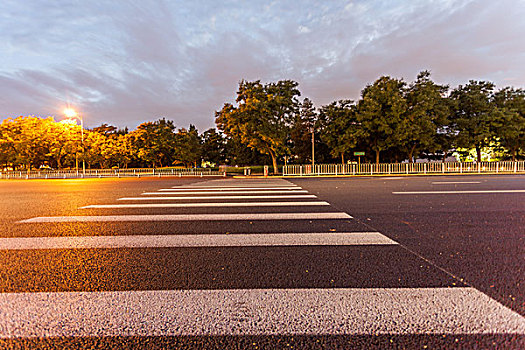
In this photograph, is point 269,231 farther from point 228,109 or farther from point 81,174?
point 81,174

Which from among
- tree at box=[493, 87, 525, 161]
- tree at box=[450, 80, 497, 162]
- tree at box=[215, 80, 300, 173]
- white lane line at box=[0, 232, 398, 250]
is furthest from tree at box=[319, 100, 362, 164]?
white lane line at box=[0, 232, 398, 250]

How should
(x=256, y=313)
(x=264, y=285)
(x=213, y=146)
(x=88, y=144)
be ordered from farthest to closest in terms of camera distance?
(x=213, y=146) < (x=88, y=144) < (x=264, y=285) < (x=256, y=313)

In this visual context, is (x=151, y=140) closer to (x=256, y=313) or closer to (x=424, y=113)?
(x=424, y=113)

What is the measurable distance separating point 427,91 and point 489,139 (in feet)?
35.9

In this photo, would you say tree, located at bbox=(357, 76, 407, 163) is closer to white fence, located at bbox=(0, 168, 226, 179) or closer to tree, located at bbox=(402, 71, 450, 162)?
tree, located at bbox=(402, 71, 450, 162)

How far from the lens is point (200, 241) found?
4.22 metres

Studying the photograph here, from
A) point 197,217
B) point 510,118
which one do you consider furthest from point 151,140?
point 510,118

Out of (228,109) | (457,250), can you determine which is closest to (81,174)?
(228,109)

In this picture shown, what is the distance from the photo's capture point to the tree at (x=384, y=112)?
26.6 meters

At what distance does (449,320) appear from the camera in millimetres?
2080

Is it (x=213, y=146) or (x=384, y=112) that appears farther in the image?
(x=213, y=146)

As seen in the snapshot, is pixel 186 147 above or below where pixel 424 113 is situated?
below

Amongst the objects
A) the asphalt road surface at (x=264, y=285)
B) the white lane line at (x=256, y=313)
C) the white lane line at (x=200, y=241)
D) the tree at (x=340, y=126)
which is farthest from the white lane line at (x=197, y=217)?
the tree at (x=340, y=126)

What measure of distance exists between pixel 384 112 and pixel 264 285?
96.2 feet
